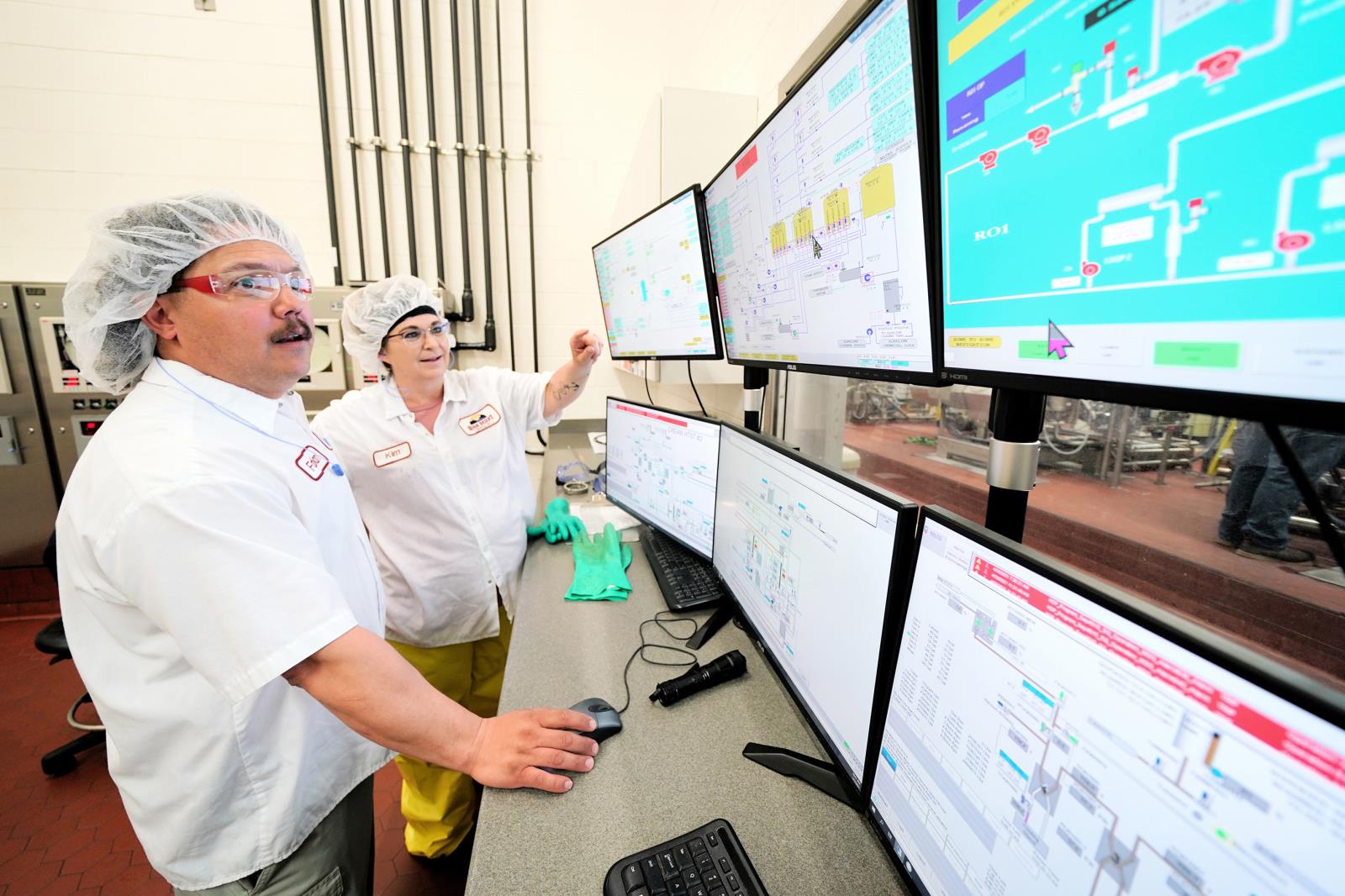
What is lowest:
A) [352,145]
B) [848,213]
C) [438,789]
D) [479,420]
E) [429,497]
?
[438,789]

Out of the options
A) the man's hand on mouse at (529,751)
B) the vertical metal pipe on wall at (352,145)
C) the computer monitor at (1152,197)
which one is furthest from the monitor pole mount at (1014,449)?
the vertical metal pipe on wall at (352,145)

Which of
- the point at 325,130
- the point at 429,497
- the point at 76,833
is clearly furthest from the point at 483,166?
the point at 76,833

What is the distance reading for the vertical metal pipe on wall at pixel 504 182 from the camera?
2.85 meters

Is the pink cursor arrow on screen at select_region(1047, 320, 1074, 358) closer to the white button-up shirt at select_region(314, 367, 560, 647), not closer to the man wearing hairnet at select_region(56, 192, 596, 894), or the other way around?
the man wearing hairnet at select_region(56, 192, 596, 894)

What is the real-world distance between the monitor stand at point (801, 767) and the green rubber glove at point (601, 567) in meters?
0.57

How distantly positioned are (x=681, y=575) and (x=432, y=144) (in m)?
2.87

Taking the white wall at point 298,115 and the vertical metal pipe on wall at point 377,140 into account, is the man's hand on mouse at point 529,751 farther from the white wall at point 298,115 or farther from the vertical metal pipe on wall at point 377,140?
the vertical metal pipe on wall at point 377,140

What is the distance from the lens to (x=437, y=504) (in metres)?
1.48

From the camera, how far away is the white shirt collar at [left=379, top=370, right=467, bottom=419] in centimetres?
148

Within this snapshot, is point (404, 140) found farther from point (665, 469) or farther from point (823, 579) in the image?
point (823, 579)

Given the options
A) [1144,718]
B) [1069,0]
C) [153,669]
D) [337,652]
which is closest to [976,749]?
[1144,718]

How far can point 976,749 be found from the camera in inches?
17.7

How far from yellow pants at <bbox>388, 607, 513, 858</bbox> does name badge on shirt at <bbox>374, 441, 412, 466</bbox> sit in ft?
1.76

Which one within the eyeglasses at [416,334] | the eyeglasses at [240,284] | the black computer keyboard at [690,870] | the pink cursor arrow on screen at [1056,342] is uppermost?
the eyeglasses at [240,284]
